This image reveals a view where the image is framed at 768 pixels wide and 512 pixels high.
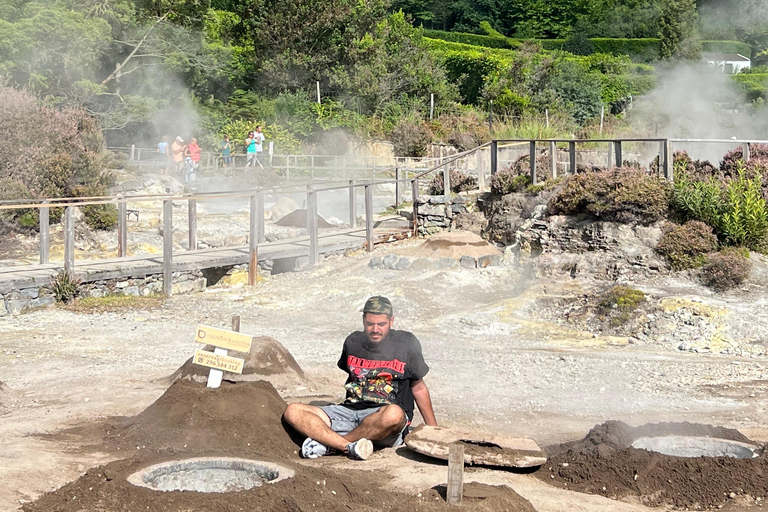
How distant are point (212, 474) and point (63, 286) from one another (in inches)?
366

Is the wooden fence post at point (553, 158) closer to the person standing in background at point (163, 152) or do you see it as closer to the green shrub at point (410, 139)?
the person standing in background at point (163, 152)

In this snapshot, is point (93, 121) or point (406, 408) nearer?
point (406, 408)

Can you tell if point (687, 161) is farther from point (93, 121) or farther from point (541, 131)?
point (93, 121)

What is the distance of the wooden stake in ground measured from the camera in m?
5.70

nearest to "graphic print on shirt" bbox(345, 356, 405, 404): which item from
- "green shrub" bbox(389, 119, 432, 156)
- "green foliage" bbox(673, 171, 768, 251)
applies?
"green foliage" bbox(673, 171, 768, 251)

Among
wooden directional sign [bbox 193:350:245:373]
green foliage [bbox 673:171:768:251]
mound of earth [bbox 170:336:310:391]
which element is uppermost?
green foliage [bbox 673:171:768:251]

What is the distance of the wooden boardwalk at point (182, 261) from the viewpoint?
1520cm

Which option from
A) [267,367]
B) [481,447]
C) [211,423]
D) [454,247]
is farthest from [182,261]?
[481,447]

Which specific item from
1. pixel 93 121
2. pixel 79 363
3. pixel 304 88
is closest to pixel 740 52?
pixel 304 88

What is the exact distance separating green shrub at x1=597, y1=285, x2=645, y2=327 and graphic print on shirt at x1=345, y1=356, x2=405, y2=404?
749 centimetres

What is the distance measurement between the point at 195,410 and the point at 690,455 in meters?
3.70

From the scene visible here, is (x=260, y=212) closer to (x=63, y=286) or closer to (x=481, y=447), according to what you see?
(x=63, y=286)

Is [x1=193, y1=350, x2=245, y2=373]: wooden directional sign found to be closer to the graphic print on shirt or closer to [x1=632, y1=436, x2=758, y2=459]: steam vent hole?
the graphic print on shirt

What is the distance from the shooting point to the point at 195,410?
24.8ft
